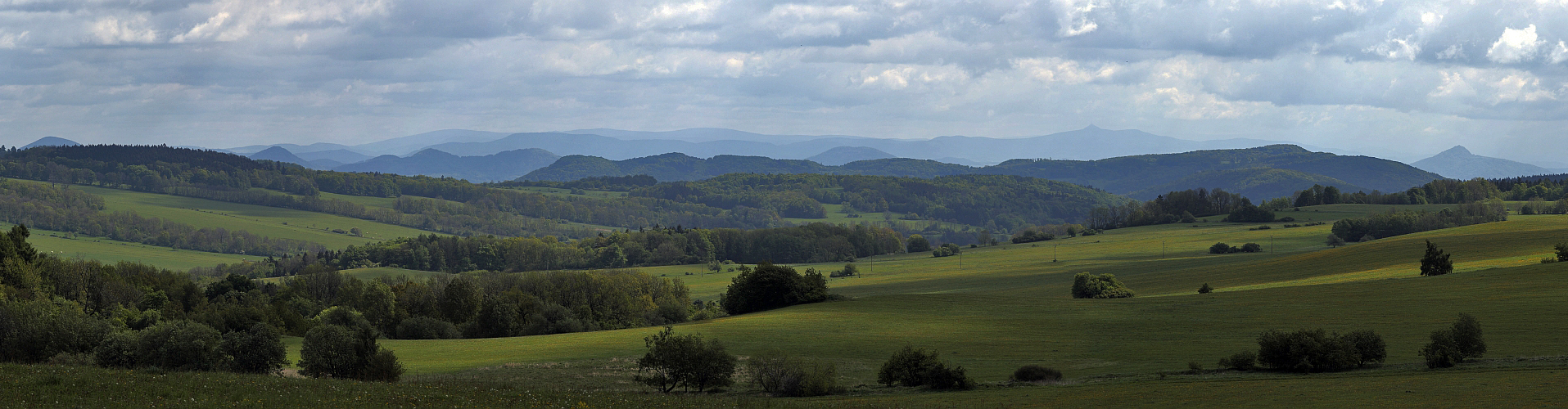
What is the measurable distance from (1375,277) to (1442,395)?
155 feet

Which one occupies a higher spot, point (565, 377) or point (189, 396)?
point (189, 396)

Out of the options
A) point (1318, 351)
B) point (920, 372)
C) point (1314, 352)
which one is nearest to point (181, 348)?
point (920, 372)

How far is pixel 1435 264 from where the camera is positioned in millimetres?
64500

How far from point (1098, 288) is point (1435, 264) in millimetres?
22485

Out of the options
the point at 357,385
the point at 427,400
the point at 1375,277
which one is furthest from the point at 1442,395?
the point at 1375,277

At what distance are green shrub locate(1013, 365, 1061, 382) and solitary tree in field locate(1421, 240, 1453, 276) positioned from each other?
42.7m

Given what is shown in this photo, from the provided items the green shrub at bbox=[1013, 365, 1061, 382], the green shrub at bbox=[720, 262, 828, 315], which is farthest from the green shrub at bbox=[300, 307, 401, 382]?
the green shrub at bbox=[720, 262, 828, 315]

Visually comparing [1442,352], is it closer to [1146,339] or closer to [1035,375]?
[1035,375]

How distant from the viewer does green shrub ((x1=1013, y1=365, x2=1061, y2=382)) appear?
119 feet

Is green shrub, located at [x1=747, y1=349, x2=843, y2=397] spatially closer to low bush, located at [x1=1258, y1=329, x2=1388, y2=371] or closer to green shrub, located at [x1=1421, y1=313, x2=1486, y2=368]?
low bush, located at [x1=1258, y1=329, x2=1388, y2=371]

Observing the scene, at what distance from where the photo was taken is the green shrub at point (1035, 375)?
119 feet

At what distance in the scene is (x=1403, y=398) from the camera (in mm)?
25547

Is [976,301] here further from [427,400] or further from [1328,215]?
[1328,215]

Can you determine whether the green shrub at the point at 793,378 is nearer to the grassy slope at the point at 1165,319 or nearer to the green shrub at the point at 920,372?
the green shrub at the point at 920,372
